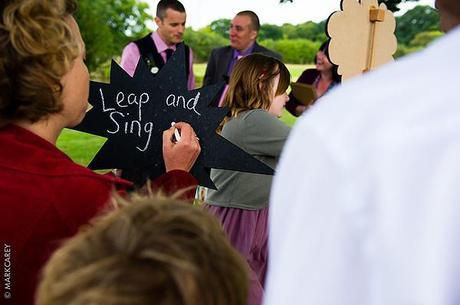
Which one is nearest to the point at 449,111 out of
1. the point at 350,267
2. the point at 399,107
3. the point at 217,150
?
the point at 399,107

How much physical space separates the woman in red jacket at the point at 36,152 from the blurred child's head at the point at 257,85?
5.38 ft

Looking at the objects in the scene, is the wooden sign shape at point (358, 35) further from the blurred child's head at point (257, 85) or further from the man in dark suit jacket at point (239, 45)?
the man in dark suit jacket at point (239, 45)

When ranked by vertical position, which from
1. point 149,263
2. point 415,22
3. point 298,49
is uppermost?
point 415,22

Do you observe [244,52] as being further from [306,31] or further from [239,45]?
[306,31]

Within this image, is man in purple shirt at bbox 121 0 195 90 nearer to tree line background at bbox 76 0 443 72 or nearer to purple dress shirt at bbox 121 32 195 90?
purple dress shirt at bbox 121 32 195 90

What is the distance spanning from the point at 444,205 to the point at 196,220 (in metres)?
0.38

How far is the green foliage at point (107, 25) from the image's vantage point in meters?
6.80

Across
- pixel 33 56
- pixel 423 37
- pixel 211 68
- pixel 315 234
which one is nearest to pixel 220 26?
pixel 423 37

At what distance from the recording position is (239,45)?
194 inches

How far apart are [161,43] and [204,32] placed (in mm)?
4817

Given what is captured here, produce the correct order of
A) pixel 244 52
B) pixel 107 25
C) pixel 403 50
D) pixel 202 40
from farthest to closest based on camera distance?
pixel 202 40
pixel 403 50
pixel 107 25
pixel 244 52

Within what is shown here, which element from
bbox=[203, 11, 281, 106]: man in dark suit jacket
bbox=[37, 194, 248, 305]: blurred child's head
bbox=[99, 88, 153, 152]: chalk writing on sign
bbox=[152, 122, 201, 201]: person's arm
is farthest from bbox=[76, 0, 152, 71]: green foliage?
bbox=[37, 194, 248, 305]: blurred child's head

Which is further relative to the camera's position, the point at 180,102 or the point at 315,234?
the point at 180,102

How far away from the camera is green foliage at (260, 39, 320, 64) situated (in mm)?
8312
